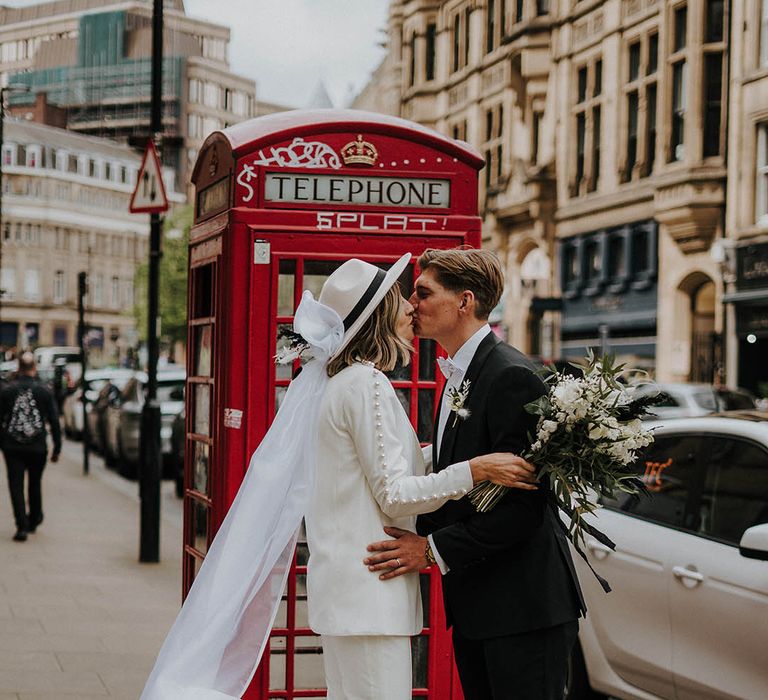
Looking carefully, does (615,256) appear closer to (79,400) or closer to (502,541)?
(79,400)

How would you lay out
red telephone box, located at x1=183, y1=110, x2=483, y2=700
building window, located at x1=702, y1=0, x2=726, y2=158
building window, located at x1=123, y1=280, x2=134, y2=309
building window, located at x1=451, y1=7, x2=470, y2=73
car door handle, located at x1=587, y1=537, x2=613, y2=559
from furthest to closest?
building window, located at x1=123, y1=280, x2=134, y2=309 < building window, located at x1=451, y1=7, x2=470, y2=73 < building window, located at x1=702, y1=0, x2=726, y2=158 < car door handle, located at x1=587, y1=537, x2=613, y2=559 < red telephone box, located at x1=183, y1=110, x2=483, y2=700

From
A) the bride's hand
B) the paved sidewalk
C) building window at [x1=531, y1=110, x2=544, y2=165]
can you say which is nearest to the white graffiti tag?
the bride's hand

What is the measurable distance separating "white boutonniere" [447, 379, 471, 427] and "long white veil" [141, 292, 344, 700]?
460 millimetres

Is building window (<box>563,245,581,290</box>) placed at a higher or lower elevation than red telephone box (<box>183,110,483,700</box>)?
higher

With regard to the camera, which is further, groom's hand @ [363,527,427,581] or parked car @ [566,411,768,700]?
parked car @ [566,411,768,700]

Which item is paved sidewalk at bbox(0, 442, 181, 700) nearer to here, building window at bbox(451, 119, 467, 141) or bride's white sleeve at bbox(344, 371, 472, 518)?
bride's white sleeve at bbox(344, 371, 472, 518)

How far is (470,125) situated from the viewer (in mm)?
44719

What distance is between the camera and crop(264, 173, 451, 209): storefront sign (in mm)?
5328

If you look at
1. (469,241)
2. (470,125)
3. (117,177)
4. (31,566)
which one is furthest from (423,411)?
(117,177)

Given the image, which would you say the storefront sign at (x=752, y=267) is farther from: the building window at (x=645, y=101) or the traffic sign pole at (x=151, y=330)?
the traffic sign pole at (x=151, y=330)

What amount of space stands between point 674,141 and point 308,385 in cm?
2949

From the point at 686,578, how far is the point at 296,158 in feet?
8.02

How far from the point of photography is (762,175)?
2844 centimetres

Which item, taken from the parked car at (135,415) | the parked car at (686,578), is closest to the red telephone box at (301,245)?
→ the parked car at (686,578)
